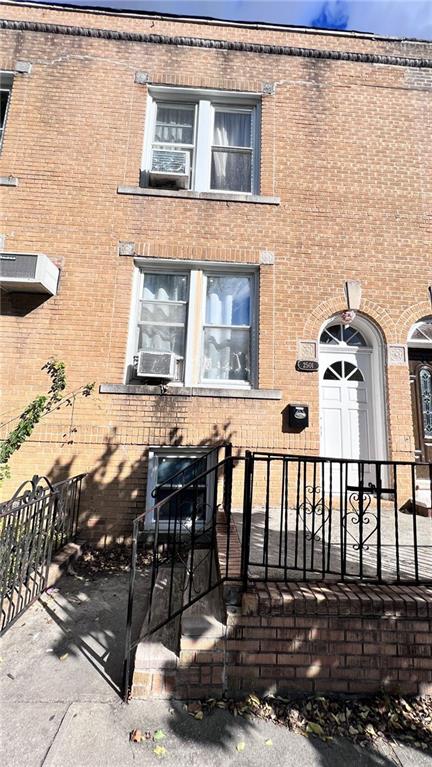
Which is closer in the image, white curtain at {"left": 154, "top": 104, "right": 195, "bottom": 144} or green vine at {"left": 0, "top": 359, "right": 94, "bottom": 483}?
green vine at {"left": 0, "top": 359, "right": 94, "bottom": 483}

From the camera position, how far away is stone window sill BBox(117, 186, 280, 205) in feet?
20.4

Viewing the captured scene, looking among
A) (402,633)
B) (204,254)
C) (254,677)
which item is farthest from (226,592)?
(204,254)

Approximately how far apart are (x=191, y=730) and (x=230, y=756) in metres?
0.28

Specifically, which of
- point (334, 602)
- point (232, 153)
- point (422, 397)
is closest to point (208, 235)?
point (232, 153)

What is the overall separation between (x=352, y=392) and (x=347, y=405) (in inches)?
9.0

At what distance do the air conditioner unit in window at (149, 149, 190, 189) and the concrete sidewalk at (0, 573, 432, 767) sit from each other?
20.6 feet

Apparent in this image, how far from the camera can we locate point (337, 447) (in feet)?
19.6

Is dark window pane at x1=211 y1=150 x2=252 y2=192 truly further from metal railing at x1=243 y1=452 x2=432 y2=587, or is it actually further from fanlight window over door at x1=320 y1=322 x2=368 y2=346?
metal railing at x1=243 y1=452 x2=432 y2=587

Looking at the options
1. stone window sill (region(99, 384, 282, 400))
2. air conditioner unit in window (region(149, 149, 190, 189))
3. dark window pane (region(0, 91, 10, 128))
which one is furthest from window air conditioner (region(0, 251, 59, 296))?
dark window pane (region(0, 91, 10, 128))

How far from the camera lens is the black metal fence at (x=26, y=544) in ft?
10.9

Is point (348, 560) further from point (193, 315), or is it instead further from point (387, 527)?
point (193, 315)

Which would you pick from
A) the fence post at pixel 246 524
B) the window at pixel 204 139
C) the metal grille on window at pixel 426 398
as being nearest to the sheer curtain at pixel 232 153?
the window at pixel 204 139

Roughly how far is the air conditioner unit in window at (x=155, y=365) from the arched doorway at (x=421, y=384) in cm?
379

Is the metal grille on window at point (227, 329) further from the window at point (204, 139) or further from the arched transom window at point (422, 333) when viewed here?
the arched transom window at point (422, 333)
